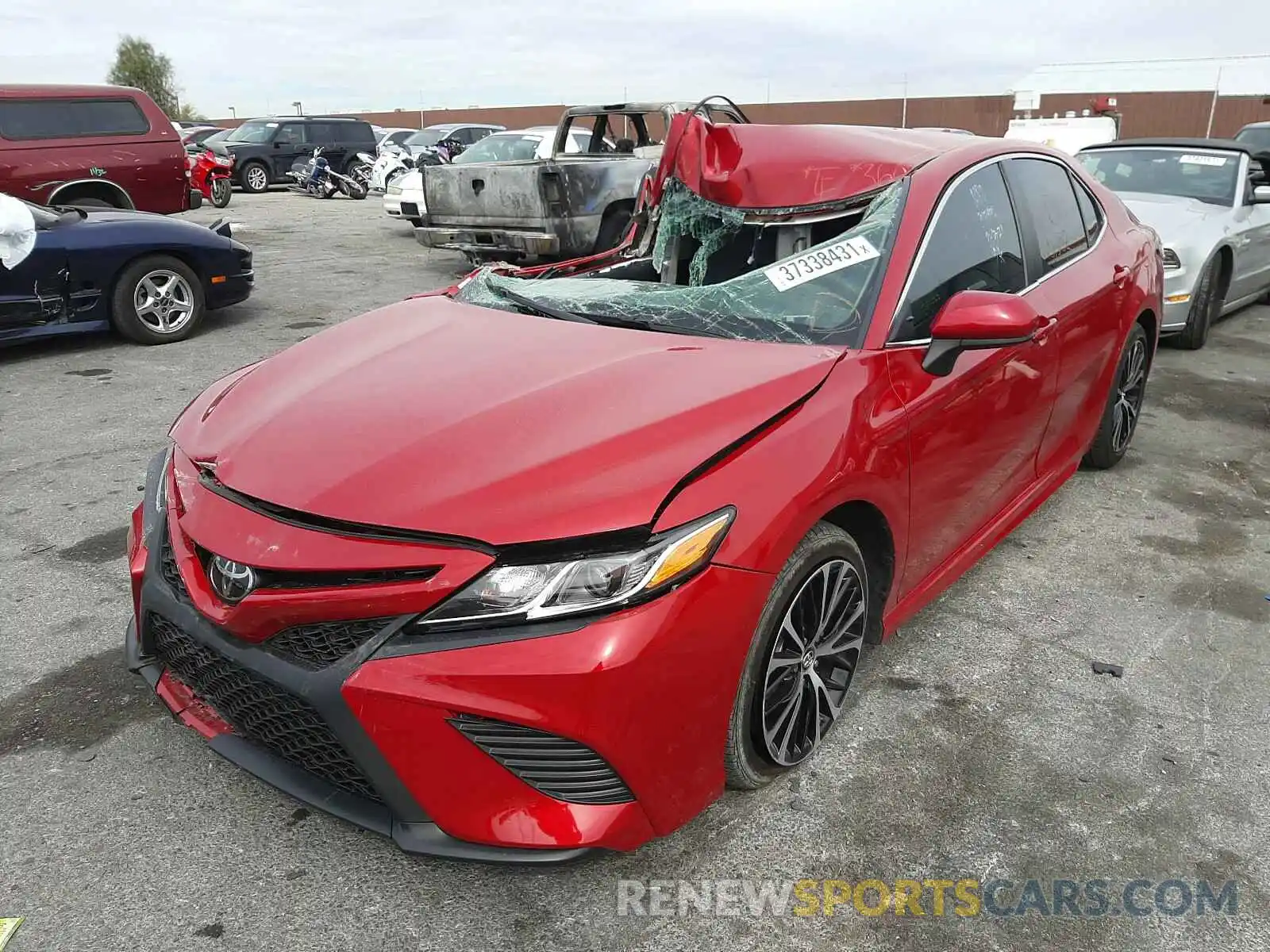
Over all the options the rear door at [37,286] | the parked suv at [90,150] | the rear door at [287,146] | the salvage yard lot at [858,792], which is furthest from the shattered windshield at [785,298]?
the rear door at [287,146]

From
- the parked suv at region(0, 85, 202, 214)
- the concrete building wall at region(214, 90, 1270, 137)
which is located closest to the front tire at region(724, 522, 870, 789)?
the parked suv at region(0, 85, 202, 214)

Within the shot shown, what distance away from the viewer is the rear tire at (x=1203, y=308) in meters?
7.16

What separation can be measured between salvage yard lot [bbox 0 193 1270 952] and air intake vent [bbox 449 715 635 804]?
192 millimetres

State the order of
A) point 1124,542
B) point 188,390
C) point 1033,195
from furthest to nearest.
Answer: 1. point 188,390
2. point 1124,542
3. point 1033,195

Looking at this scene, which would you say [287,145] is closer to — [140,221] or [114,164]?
[114,164]

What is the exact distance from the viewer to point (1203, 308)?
7309 millimetres

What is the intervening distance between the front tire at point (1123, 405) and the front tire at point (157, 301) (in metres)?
6.50

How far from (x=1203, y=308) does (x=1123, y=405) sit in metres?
3.53

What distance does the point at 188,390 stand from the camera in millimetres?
6145

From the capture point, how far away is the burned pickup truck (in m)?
9.24

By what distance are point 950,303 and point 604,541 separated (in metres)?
1.33

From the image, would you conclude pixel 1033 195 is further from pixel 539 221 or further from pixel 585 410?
pixel 539 221

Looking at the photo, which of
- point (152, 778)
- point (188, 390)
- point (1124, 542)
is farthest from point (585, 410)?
point (188, 390)

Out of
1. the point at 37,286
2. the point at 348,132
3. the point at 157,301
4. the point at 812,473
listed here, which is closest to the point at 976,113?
the point at 348,132
